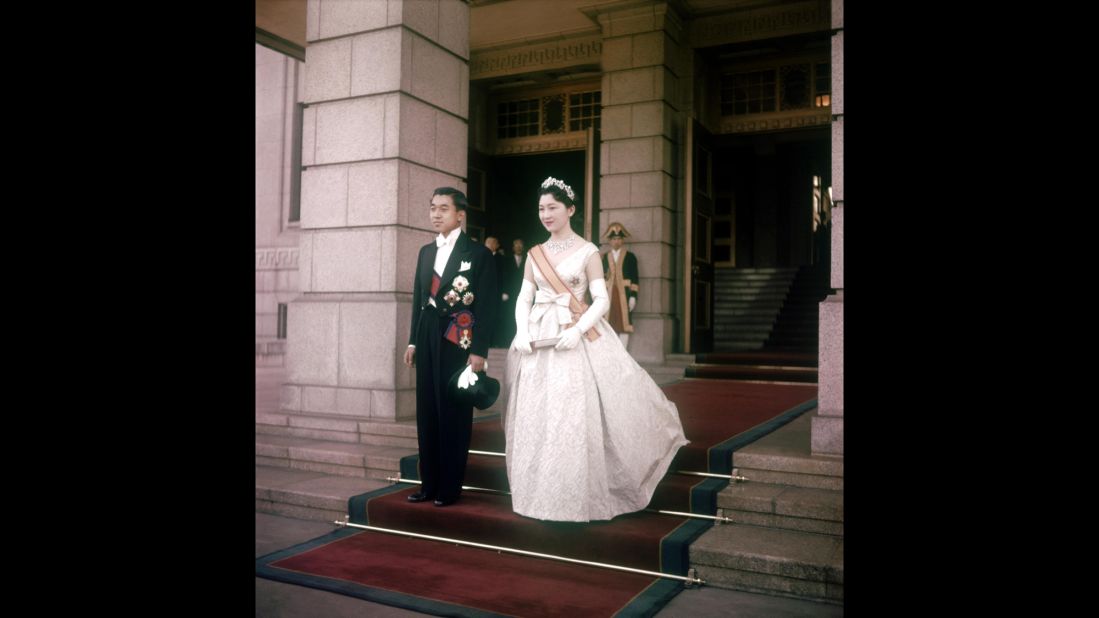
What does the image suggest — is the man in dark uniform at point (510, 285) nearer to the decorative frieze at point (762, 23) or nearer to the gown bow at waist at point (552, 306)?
Result: the decorative frieze at point (762, 23)

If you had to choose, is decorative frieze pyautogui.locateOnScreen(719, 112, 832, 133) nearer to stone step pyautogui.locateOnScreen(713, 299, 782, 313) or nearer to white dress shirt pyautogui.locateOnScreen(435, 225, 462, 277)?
stone step pyautogui.locateOnScreen(713, 299, 782, 313)

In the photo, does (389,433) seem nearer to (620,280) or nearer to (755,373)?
(620,280)

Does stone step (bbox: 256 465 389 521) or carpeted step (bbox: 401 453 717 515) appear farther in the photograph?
stone step (bbox: 256 465 389 521)

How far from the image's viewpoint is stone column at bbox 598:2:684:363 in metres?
11.1

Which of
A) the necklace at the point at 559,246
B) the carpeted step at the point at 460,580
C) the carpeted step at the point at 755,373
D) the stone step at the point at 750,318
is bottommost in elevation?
the carpeted step at the point at 460,580

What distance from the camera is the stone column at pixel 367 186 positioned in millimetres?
6195

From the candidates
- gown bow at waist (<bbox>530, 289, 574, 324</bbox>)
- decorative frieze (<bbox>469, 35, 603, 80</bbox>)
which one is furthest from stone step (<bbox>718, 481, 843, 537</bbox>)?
decorative frieze (<bbox>469, 35, 603, 80</bbox>)

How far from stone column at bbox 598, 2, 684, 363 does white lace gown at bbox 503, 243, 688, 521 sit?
6684 mm

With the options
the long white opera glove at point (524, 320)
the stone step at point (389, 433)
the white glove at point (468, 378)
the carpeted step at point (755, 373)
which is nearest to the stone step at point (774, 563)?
the long white opera glove at point (524, 320)

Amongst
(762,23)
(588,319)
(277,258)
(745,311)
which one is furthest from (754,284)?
(588,319)

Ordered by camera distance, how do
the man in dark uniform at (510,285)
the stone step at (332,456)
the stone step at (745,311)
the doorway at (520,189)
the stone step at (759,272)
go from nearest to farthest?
the stone step at (332,456)
the man in dark uniform at (510,285)
the stone step at (745,311)
the doorway at (520,189)
the stone step at (759,272)

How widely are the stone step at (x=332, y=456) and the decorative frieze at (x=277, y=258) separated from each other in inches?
495
